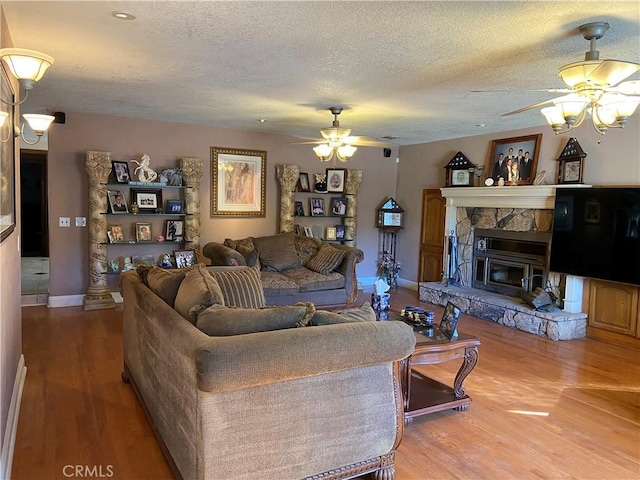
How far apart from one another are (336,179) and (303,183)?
0.63 metres

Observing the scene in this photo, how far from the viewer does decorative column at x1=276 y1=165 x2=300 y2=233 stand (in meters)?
7.18

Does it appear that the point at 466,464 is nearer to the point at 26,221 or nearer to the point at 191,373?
the point at 191,373

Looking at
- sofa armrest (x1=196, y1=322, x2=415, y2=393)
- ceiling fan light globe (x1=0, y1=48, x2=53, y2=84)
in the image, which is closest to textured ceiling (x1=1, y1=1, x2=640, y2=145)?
ceiling fan light globe (x1=0, y1=48, x2=53, y2=84)

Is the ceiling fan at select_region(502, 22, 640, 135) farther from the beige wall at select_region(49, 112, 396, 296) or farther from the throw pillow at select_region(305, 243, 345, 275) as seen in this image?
the beige wall at select_region(49, 112, 396, 296)

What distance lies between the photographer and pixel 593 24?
8.86 ft

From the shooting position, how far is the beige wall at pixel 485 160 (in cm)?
508

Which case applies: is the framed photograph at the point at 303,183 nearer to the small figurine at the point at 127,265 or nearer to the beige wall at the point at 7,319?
the small figurine at the point at 127,265

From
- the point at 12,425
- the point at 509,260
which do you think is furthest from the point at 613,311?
the point at 12,425

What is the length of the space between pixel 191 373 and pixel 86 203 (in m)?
4.92

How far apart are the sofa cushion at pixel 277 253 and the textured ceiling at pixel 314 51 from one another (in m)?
1.87

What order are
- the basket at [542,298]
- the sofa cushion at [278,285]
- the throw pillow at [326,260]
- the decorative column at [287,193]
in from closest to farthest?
the basket at [542,298]
the sofa cushion at [278,285]
the throw pillow at [326,260]
the decorative column at [287,193]

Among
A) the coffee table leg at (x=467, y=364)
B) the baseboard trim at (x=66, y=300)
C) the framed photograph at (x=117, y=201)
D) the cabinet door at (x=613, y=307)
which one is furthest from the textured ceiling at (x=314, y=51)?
the baseboard trim at (x=66, y=300)

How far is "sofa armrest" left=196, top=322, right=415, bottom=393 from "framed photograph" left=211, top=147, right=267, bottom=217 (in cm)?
500

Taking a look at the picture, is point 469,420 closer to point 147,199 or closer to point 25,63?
point 25,63
